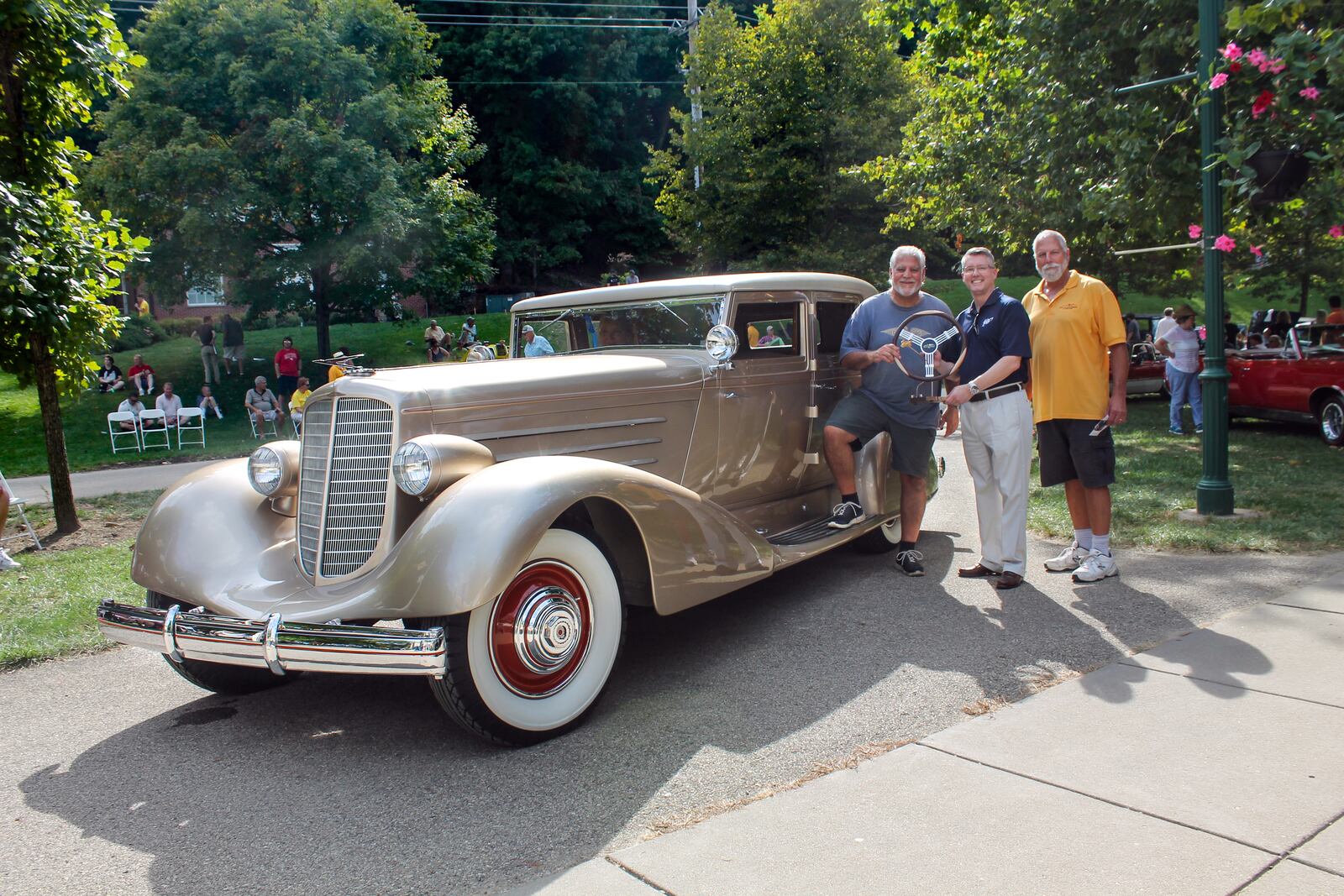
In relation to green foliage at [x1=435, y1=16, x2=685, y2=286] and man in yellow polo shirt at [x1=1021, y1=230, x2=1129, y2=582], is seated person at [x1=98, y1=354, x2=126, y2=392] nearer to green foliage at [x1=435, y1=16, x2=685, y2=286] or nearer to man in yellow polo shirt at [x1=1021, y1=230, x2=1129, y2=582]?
green foliage at [x1=435, y1=16, x2=685, y2=286]

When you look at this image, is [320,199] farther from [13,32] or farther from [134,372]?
[13,32]

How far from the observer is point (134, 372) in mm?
19047

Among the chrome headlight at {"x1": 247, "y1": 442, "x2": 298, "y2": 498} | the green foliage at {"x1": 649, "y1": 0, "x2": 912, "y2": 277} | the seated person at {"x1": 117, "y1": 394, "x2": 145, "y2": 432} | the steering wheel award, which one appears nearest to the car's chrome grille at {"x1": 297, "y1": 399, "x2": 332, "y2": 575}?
the chrome headlight at {"x1": 247, "y1": 442, "x2": 298, "y2": 498}

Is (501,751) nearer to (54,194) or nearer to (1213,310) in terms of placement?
(1213,310)

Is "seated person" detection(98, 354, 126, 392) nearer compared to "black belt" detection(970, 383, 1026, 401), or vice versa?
"black belt" detection(970, 383, 1026, 401)

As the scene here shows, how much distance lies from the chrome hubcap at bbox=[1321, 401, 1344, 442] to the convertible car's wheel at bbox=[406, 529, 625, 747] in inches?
416

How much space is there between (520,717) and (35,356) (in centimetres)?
736

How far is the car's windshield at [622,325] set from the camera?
548 cm

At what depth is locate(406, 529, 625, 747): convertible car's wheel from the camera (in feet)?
11.6

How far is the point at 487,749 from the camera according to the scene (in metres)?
3.73

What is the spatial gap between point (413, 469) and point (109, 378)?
1982 centimetres

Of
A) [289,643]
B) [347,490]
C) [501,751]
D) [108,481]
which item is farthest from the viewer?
[108,481]

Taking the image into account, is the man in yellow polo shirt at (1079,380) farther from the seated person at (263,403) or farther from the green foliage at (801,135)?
the green foliage at (801,135)

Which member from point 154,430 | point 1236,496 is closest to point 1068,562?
point 1236,496
